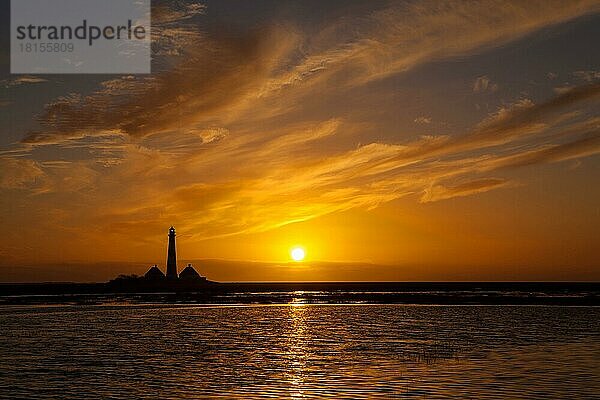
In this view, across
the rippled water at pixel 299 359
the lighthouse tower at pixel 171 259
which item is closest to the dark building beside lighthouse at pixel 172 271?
the lighthouse tower at pixel 171 259

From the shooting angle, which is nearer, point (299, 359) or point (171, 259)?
point (299, 359)

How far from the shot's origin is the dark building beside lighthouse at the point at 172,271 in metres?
170

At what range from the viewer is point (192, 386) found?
3241 centimetres

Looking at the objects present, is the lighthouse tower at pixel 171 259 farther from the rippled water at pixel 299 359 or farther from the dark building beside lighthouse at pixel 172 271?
the rippled water at pixel 299 359

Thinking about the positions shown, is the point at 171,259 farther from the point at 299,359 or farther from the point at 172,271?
the point at 299,359

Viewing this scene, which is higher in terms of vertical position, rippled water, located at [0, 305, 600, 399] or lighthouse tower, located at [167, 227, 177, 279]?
lighthouse tower, located at [167, 227, 177, 279]

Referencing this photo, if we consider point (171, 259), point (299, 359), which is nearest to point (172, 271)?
point (171, 259)

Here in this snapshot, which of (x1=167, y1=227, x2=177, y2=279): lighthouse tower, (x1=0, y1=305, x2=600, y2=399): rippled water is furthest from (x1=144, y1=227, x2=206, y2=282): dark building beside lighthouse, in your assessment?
(x1=0, y1=305, x2=600, y2=399): rippled water

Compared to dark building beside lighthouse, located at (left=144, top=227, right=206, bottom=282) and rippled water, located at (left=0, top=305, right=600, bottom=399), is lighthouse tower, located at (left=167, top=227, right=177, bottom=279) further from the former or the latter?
rippled water, located at (left=0, top=305, right=600, bottom=399)

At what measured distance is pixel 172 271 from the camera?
579ft

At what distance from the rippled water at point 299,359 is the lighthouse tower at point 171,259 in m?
94.6

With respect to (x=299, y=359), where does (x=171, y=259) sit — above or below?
above

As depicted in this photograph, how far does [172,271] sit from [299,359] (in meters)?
139

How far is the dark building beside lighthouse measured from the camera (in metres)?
170
